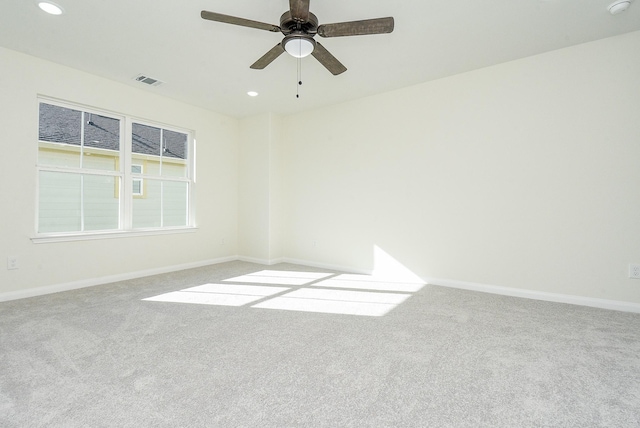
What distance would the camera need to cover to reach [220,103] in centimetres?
479

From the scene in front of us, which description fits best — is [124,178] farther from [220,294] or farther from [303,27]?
[303,27]

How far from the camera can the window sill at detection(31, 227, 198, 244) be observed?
11.1 feet

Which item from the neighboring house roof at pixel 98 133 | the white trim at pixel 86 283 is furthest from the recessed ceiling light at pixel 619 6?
the white trim at pixel 86 283

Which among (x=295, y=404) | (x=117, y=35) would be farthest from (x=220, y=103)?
(x=295, y=404)

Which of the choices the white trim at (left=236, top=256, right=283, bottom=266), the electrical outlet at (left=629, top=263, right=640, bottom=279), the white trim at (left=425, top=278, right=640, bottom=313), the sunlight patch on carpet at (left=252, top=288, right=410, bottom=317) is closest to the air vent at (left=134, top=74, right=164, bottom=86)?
the white trim at (left=236, top=256, right=283, bottom=266)

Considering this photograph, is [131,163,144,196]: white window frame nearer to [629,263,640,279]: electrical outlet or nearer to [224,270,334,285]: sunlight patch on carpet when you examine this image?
[224,270,334,285]: sunlight patch on carpet

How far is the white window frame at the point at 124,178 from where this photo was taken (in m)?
3.45

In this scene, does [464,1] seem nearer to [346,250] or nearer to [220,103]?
[346,250]

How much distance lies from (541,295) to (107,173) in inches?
213

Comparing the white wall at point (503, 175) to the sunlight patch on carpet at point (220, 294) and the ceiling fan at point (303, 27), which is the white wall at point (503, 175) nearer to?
the sunlight patch on carpet at point (220, 294)

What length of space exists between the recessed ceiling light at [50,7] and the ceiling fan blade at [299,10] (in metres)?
2.05

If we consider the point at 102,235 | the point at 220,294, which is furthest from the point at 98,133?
the point at 220,294

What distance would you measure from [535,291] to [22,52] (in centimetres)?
608

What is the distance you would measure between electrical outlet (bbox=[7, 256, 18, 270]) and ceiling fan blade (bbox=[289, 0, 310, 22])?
372 centimetres
